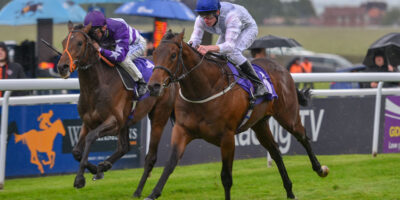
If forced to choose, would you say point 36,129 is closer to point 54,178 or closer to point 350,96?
point 54,178

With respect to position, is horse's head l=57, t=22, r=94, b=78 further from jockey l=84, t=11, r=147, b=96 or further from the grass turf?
the grass turf

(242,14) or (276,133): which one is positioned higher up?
(242,14)

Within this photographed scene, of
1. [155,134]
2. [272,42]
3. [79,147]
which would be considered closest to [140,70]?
[155,134]

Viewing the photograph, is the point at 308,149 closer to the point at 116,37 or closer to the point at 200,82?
the point at 200,82

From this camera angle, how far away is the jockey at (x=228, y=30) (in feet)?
17.3

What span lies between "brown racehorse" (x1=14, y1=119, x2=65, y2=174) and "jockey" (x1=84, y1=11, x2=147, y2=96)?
126 cm

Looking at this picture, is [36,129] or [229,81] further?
[36,129]

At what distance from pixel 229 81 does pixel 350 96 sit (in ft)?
12.5

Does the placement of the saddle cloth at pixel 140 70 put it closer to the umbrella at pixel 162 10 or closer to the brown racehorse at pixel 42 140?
the brown racehorse at pixel 42 140

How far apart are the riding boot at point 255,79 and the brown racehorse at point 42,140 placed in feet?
7.87

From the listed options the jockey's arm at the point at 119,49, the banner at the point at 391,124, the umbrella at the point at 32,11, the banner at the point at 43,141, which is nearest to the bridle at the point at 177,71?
the jockey's arm at the point at 119,49

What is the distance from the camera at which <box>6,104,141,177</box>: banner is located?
6.82 metres

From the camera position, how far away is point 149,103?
259 inches

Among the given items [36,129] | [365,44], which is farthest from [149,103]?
[365,44]
